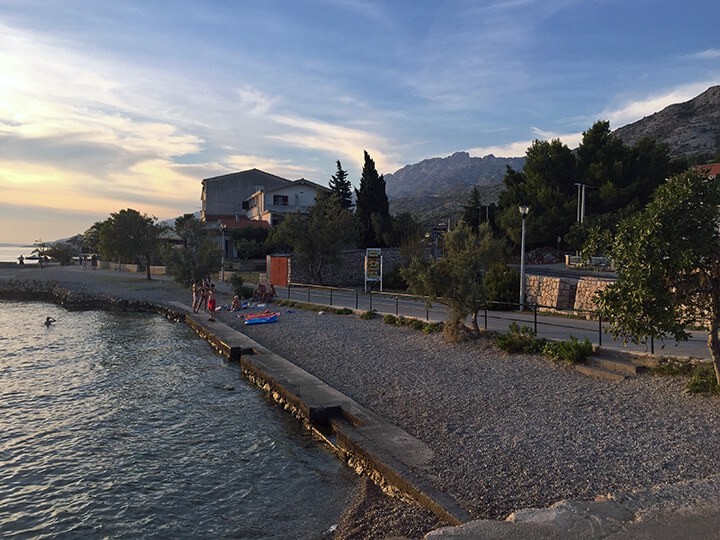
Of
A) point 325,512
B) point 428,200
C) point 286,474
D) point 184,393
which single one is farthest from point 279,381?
point 428,200

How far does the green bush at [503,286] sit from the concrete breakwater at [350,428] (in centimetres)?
1046

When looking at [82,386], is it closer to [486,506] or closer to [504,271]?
[486,506]

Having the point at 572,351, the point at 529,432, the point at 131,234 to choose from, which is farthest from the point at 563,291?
the point at 131,234

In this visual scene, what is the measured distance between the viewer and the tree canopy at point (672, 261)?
802cm

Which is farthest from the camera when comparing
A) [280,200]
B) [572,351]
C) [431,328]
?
[280,200]

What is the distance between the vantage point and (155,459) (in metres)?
8.62

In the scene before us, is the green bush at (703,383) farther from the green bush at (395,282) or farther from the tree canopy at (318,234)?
the tree canopy at (318,234)

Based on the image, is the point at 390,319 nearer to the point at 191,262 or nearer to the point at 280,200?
the point at 191,262

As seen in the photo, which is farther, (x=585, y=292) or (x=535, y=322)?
(x=585, y=292)

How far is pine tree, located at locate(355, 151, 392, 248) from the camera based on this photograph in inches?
1849

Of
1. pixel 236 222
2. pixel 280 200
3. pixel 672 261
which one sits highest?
pixel 280 200

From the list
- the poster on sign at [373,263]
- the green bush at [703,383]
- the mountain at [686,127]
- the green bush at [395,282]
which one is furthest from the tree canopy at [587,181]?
the mountain at [686,127]

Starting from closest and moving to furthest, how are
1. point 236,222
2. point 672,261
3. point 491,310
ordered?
point 672,261 < point 491,310 < point 236,222

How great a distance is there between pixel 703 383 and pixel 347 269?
3005 centimetres
